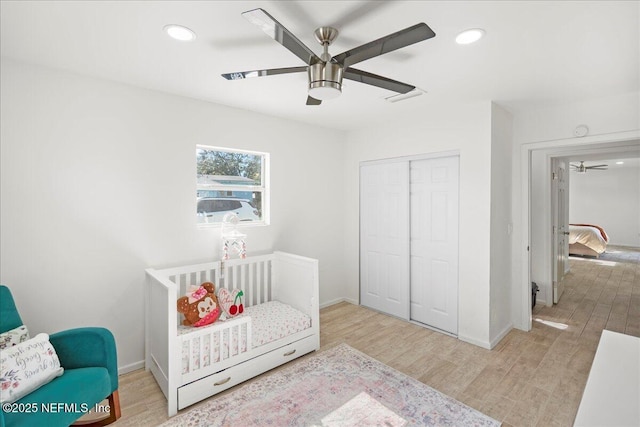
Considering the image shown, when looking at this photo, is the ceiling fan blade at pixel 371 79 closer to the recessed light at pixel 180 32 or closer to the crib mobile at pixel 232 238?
the recessed light at pixel 180 32

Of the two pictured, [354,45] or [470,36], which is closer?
[470,36]

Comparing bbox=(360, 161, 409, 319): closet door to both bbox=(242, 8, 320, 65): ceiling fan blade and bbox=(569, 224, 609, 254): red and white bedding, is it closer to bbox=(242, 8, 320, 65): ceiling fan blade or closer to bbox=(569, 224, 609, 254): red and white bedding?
bbox=(242, 8, 320, 65): ceiling fan blade

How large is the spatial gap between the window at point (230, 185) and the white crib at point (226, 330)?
0.53 m

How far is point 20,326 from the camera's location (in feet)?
6.24

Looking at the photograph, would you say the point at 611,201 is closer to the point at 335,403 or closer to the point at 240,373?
the point at 335,403

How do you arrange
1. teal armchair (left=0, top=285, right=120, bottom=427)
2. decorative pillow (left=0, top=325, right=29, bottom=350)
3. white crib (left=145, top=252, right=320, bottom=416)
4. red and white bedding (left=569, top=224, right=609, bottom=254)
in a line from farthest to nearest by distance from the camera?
red and white bedding (left=569, top=224, right=609, bottom=254)
white crib (left=145, top=252, right=320, bottom=416)
decorative pillow (left=0, top=325, right=29, bottom=350)
teal armchair (left=0, top=285, right=120, bottom=427)

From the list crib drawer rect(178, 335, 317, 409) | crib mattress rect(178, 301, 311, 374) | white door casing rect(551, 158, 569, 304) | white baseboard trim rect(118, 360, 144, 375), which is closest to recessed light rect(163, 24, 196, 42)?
crib mattress rect(178, 301, 311, 374)

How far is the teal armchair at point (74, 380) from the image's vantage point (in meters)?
1.50

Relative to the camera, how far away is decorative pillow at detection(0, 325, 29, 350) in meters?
1.76

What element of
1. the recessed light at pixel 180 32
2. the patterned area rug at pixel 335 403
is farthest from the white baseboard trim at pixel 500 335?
the recessed light at pixel 180 32

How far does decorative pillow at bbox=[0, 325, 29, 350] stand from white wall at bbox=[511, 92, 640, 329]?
170 inches

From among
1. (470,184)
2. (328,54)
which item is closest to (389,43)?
(328,54)

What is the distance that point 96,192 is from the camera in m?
2.41

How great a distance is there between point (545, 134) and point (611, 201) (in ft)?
26.6
